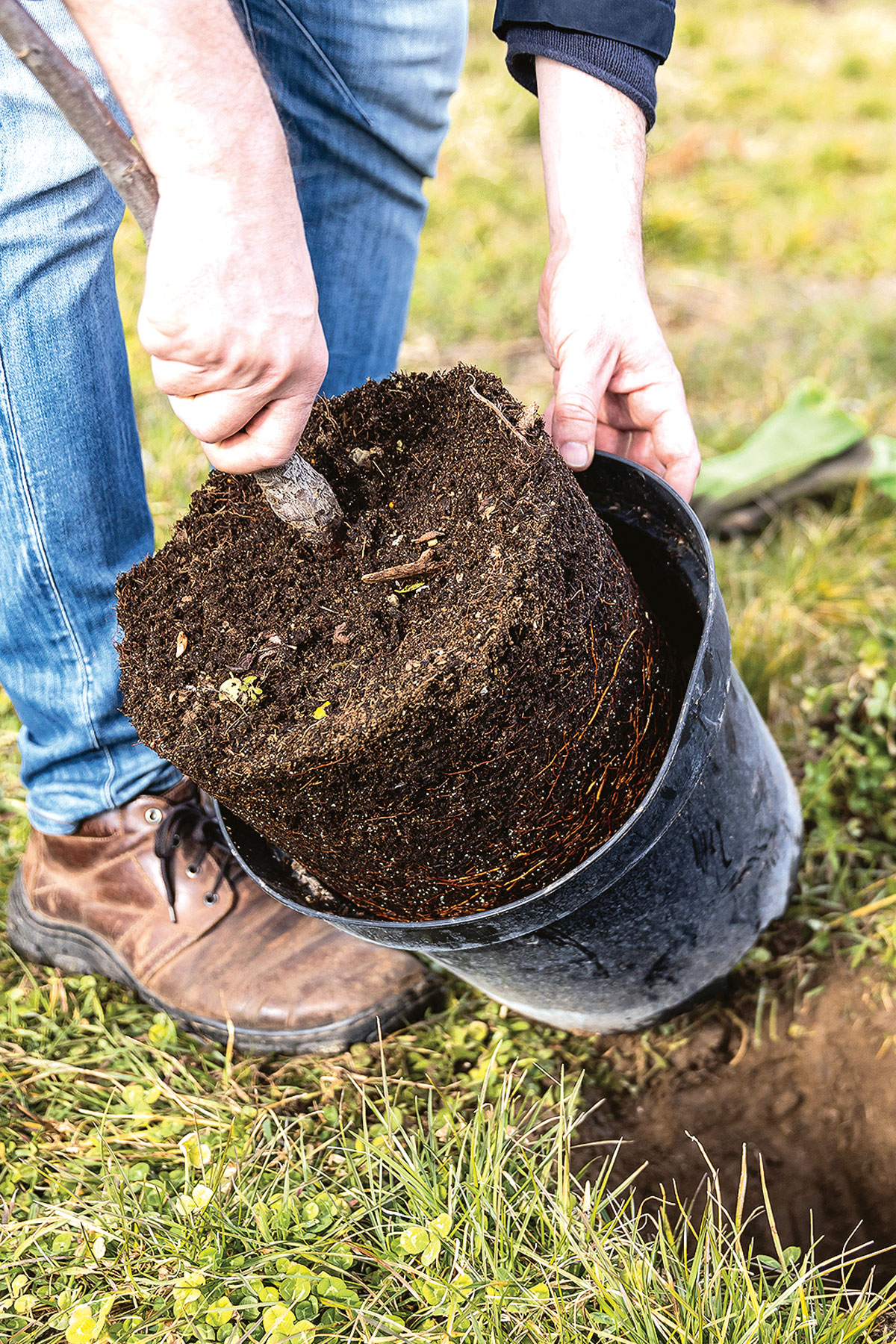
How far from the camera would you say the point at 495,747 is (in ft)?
3.49

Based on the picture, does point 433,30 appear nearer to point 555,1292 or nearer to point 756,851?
point 756,851

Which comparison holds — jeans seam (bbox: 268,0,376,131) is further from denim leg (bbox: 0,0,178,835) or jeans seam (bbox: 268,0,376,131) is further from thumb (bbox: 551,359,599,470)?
thumb (bbox: 551,359,599,470)

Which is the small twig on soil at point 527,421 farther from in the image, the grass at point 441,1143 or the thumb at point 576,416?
the grass at point 441,1143

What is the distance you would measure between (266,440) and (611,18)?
2.63 ft

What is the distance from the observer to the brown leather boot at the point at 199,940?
1664 millimetres

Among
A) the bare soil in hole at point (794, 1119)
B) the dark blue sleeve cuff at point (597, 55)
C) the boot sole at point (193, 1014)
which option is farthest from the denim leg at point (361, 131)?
the bare soil in hole at point (794, 1119)

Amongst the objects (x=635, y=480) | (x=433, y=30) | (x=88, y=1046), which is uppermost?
(x=433, y=30)

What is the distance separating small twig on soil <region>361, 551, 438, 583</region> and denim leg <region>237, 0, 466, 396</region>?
81 cm

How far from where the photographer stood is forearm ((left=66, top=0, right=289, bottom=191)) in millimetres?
856

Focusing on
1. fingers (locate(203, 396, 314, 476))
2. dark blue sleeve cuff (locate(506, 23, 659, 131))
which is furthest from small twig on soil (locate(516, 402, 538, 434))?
dark blue sleeve cuff (locate(506, 23, 659, 131))

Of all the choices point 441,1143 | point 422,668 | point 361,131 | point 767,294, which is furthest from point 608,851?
point 767,294

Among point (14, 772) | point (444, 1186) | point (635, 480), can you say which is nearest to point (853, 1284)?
point (444, 1186)

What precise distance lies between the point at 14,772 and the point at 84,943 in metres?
0.54

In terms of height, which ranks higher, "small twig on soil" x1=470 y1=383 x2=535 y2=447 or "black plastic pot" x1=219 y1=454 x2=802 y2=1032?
"small twig on soil" x1=470 y1=383 x2=535 y2=447
